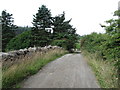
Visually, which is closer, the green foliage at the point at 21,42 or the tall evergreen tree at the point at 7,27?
the green foliage at the point at 21,42

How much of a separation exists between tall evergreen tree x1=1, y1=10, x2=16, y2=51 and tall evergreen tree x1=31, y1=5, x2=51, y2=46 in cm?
1095

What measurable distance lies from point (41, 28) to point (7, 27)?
13.3 meters

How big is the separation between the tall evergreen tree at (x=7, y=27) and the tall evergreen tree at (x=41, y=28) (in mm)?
10951

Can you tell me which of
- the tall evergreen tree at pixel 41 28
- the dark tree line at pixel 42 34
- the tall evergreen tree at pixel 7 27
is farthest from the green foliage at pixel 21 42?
the tall evergreen tree at pixel 7 27

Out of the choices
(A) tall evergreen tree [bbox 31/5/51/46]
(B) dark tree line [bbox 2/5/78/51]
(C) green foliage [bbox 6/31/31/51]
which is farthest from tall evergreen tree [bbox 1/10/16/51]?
(A) tall evergreen tree [bbox 31/5/51/46]

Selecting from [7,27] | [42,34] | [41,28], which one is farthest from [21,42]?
[7,27]

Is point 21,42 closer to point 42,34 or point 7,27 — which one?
point 42,34

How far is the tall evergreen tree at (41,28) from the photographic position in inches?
1060

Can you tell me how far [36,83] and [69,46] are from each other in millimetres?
20045

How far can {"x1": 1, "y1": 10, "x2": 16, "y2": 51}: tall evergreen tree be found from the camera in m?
32.3

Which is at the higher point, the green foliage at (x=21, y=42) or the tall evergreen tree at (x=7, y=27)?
the tall evergreen tree at (x=7, y=27)

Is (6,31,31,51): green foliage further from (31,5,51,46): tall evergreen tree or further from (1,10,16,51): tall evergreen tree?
(1,10,16,51): tall evergreen tree

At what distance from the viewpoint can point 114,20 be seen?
3.77 meters

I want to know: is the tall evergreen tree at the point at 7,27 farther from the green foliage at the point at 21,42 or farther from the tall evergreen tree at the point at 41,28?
the tall evergreen tree at the point at 41,28
